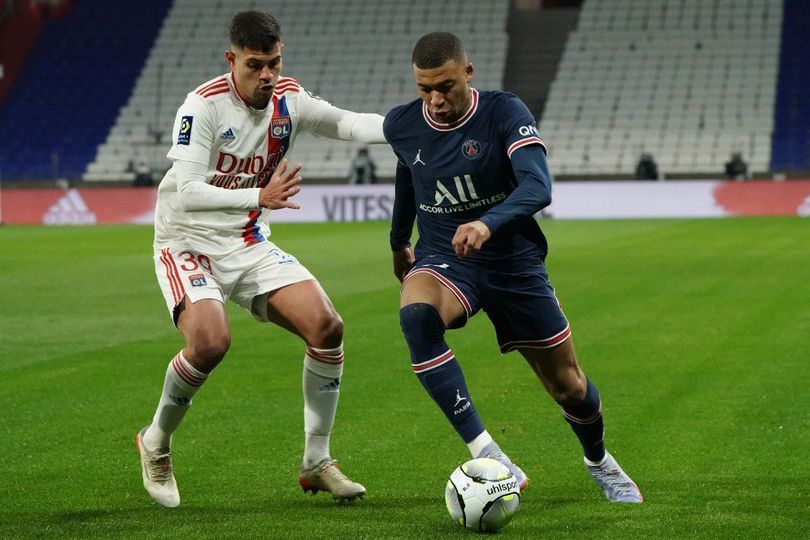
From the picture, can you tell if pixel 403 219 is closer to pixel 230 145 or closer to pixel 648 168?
pixel 230 145

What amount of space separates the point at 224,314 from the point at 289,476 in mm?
890

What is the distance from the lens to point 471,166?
5574 mm

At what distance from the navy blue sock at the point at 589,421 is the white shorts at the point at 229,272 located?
139cm

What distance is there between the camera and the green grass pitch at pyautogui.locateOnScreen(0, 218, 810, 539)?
538 centimetres

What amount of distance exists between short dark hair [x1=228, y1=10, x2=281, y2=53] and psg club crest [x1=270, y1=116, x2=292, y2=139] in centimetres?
43

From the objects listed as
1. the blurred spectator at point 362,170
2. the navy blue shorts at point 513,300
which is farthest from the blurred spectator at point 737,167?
the navy blue shorts at point 513,300

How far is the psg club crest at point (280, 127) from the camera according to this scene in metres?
6.20

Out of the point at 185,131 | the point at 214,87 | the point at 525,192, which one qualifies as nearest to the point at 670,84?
the point at 214,87

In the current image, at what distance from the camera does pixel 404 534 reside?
5.03 meters

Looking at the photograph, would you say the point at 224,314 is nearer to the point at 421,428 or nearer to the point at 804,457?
the point at 421,428

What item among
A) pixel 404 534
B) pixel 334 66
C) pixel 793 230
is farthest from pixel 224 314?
pixel 334 66

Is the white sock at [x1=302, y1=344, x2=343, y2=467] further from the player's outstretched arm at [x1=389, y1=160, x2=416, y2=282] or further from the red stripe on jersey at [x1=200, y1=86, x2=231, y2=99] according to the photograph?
the red stripe on jersey at [x1=200, y1=86, x2=231, y2=99]

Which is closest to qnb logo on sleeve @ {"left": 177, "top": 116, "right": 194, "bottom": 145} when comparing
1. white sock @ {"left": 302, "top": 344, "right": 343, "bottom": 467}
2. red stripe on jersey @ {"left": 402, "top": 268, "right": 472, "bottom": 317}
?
white sock @ {"left": 302, "top": 344, "right": 343, "bottom": 467}

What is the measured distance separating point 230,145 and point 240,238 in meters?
0.48
